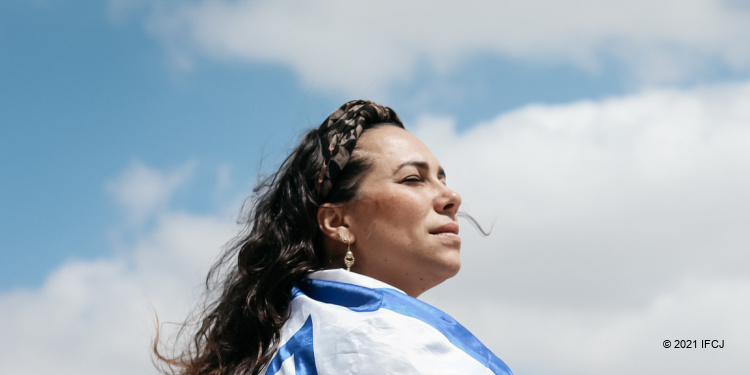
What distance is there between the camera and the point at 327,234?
13.0ft

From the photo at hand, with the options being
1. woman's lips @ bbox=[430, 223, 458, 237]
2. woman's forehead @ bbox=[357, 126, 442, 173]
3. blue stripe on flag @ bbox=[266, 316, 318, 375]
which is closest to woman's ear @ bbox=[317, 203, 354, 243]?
woman's forehead @ bbox=[357, 126, 442, 173]

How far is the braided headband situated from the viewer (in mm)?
4031

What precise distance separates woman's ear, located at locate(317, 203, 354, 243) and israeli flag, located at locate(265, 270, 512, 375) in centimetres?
41

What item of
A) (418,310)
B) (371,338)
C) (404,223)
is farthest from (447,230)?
(371,338)

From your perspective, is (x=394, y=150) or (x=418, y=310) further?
(x=394, y=150)

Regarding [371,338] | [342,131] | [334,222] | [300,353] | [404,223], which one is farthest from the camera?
[342,131]

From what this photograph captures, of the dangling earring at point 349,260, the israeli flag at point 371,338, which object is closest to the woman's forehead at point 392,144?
the dangling earring at point 349,260

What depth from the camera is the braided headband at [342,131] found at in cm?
403

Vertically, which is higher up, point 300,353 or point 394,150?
point 394,150

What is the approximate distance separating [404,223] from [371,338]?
85 cm

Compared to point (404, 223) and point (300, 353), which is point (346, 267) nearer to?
point (404, 223)

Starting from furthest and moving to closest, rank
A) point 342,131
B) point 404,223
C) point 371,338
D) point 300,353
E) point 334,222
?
point 342,131
point 334,222
point 404,223
point 300,353
point 371,338

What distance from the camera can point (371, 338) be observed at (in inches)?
121

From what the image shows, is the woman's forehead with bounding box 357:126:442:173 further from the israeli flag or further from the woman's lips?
the israeli flag
